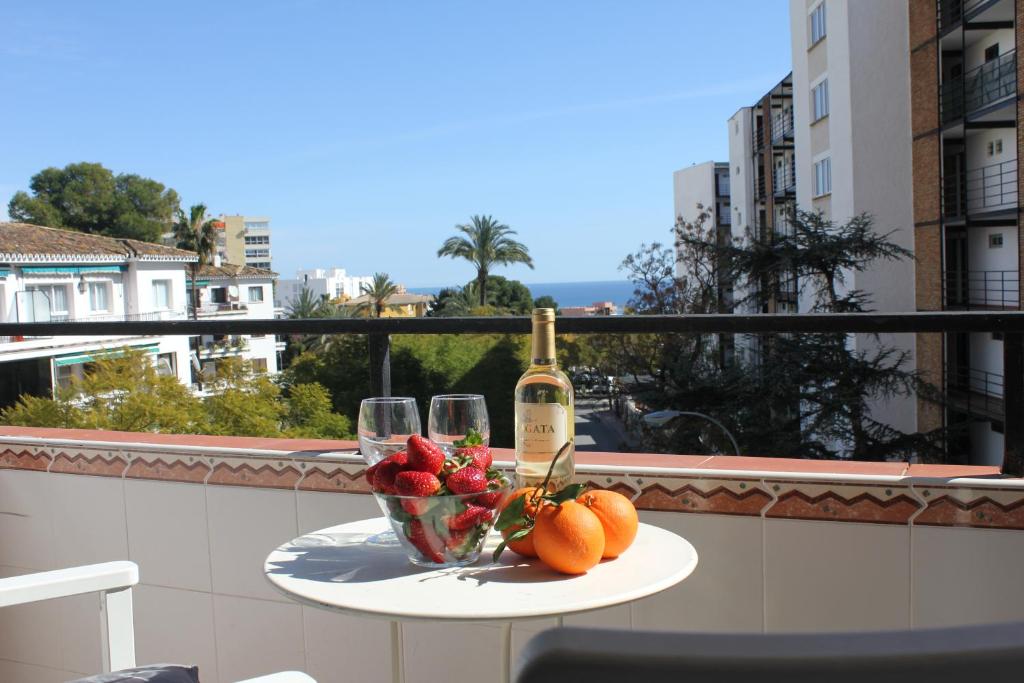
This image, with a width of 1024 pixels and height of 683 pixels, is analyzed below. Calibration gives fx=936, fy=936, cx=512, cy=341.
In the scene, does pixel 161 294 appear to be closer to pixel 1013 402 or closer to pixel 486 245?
pixel 486 245

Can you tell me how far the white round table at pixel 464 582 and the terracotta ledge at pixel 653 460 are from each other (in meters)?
0.45

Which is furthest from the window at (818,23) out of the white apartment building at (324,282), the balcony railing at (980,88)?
the white apartment building at (324,282)

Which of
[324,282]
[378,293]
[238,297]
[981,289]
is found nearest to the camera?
[981,289]

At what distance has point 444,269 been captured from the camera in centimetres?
3828

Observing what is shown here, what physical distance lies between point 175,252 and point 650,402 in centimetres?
2757

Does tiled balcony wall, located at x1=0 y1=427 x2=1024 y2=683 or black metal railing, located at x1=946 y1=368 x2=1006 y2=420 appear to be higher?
tiled balcony wall, located at x1=0 y1=427 x2=1024 y2=683

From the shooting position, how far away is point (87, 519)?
2.25 meters

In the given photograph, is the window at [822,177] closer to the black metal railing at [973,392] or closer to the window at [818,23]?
the window at [818,23]

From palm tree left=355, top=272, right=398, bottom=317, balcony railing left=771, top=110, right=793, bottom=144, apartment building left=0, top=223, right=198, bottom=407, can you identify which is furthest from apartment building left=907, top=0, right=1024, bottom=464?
palm tree left=355, top=272, right=398, bottom=317

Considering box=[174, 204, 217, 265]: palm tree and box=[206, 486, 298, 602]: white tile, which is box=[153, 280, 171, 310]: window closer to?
box=[174, 204, 217, 265]: palm tree

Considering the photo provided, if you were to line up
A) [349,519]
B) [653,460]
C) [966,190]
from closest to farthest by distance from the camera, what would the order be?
[653,460] → [349,519] → [966,190]

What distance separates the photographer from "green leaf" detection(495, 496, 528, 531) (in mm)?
1181

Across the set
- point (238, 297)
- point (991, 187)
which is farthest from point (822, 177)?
point (238, 297)

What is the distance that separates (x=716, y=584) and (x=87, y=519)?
149 centimetres
